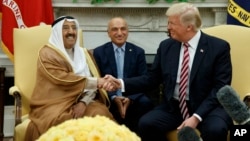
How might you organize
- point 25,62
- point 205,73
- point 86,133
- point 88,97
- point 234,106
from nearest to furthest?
point 234,106 → point 86,133 → point 205,73 → point 88,97 → point 25,62

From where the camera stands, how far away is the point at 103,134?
78 centimetres

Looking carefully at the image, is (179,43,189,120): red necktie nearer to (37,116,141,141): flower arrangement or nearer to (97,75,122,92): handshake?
(97,75,122,92): handshake

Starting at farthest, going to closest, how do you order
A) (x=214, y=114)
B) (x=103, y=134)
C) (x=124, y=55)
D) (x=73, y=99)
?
(x=124, y=55) < (x=73, y=99) < (x=214, y=114) < (x=103, y=134)

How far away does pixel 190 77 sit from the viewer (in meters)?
2.57

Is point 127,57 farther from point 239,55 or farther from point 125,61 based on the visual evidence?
point 239,55

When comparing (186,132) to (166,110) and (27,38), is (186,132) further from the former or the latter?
(27,38)

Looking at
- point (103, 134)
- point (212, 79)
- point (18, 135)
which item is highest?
point (103, 134)

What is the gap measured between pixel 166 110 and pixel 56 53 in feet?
2.95

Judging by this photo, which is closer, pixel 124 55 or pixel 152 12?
pixel 124 55

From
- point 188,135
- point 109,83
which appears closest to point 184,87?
point 109,83

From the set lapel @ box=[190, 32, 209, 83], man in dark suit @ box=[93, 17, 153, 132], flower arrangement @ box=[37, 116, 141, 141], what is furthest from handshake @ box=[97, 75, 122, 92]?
flower arrangement @ box=[37, 116, 141, 141]

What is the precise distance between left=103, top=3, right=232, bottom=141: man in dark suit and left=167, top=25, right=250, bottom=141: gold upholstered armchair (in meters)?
0.42

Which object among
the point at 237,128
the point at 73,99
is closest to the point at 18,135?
the point at 73,99

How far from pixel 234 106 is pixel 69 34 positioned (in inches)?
101
